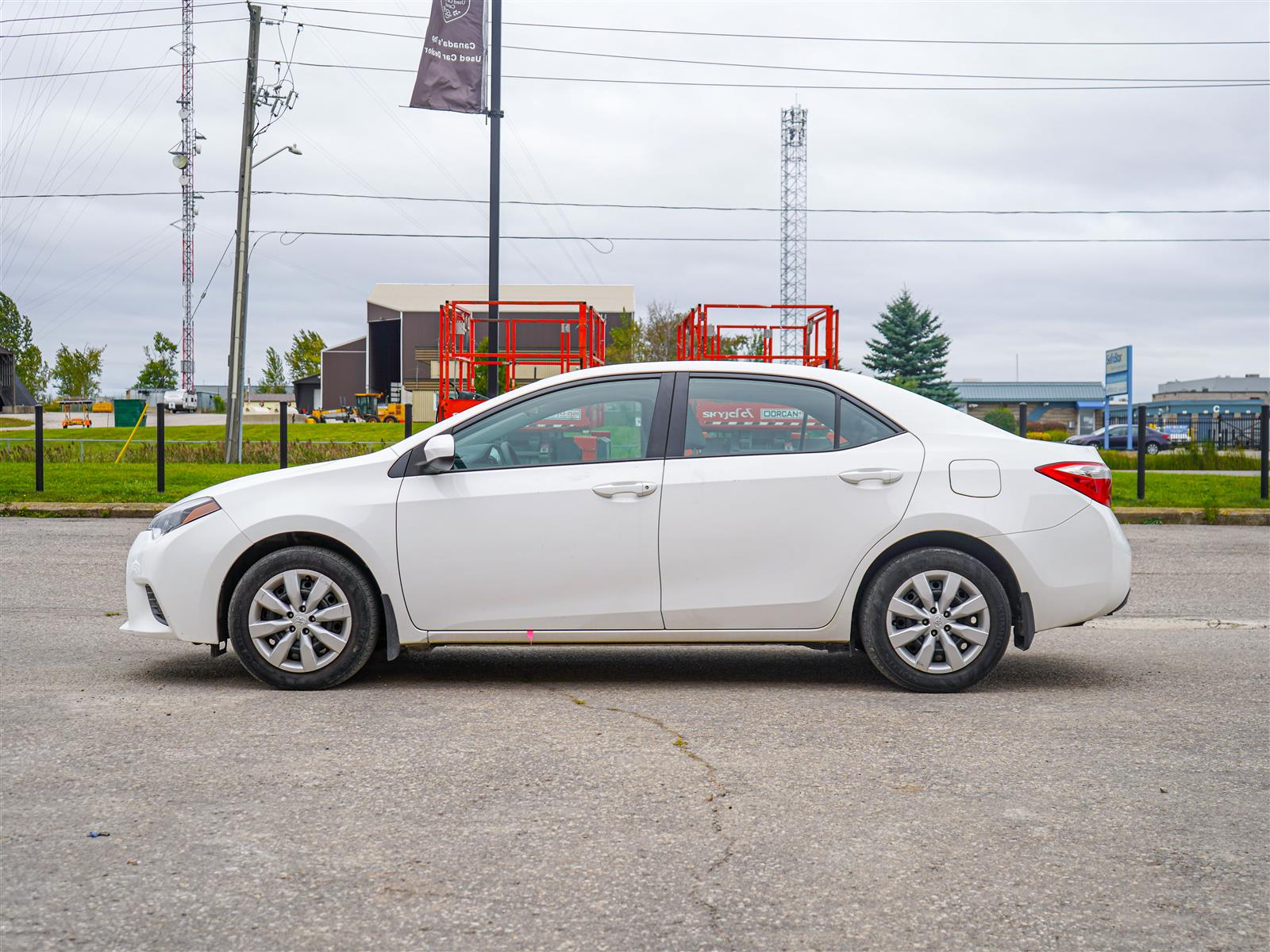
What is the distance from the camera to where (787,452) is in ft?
18.6

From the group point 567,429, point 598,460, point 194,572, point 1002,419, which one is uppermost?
point 1002,419

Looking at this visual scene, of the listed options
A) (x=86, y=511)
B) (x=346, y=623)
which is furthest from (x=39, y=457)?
(x=346, y=623)

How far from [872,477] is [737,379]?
0.81 metres

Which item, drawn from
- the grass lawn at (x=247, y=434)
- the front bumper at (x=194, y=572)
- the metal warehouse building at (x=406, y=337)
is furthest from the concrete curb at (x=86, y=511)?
the metal warehouse building at (x=406, y=337)

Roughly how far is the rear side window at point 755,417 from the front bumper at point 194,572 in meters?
2.18

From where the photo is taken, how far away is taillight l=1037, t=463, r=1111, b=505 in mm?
5633

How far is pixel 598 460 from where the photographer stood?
568 centimetres

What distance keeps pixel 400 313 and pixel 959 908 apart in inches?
3232

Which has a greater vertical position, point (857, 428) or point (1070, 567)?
point (857, 428)

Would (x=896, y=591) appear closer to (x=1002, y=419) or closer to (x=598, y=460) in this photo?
(x=598, y=460)

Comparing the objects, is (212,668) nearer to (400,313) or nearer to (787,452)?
(787,452)

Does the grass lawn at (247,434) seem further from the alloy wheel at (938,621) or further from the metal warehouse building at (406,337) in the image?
the alloy wheel at (938,621)

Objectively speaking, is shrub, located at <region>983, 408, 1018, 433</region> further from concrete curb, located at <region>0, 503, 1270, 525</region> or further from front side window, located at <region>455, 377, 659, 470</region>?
front side window, located at <region>455, 377, 659, 470</region>

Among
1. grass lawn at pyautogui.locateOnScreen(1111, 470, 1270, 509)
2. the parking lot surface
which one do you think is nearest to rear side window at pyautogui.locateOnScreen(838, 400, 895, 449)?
the parking lot surface
